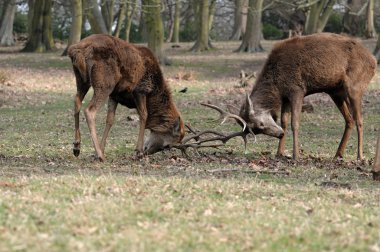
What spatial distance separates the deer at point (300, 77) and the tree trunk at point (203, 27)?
25.4m

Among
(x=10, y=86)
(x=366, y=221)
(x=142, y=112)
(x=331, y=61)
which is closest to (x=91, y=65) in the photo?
(x=142, y=112)

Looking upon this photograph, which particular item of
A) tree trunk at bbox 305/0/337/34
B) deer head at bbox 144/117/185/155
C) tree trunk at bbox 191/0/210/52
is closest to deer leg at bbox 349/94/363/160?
deer head at bbox 144/117/185/155

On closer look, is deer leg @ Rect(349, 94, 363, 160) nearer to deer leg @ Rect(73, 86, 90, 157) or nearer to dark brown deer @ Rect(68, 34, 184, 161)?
dark brown deer @ Rect(68, 34, 184, 161)

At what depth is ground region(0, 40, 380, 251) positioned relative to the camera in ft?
20.2

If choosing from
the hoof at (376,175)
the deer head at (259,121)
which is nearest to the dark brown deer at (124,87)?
the deer head at (259,121)

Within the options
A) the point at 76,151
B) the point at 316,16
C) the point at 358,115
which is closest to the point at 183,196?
the point at 76,151

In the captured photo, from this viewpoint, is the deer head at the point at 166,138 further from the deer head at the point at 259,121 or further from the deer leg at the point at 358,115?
the deer leg at the point at 358,115

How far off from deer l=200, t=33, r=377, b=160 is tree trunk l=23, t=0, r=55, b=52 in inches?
1090

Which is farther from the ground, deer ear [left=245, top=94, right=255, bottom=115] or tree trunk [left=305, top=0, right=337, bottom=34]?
deer ear [left=245, top=94, right=255, bottom=115]

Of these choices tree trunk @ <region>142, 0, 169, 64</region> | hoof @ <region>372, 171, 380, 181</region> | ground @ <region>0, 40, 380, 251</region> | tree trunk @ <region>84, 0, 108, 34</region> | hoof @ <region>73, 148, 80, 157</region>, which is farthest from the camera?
tree trunk @ <region>84, 0, 108, 34</region>

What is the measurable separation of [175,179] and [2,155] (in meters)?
4.09

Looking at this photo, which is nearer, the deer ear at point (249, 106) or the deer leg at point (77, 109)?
the deer leg at point (77, 109)

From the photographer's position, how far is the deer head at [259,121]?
13.0 m

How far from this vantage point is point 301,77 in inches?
508
